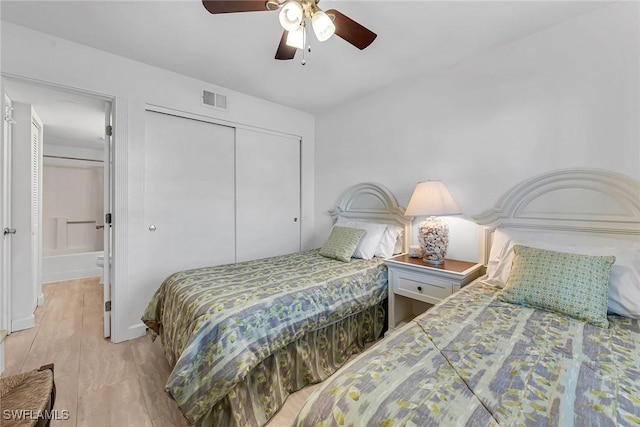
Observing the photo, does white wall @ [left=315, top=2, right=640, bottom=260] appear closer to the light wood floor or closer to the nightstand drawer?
the nightstand drawer

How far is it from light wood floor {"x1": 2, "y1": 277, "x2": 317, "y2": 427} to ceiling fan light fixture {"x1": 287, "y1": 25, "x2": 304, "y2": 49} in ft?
6.89

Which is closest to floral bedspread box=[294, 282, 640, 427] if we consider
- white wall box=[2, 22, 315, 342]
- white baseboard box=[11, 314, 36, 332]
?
white wall box=[2, 22, 315, 342]

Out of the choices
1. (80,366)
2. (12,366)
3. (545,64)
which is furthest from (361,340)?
(12,366)

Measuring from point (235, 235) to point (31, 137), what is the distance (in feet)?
7.19

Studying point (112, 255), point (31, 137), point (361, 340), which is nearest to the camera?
point (361, 340)

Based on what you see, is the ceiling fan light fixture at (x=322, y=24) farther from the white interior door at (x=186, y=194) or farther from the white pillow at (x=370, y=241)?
the white interior door at (x=186, y=194)

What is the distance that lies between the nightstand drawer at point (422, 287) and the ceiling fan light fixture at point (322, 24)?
1.74 metres

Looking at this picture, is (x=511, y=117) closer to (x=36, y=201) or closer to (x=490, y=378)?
(x=490, y=378)

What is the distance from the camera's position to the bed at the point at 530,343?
0.73 m

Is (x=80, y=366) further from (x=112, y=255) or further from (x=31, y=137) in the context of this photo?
(x=31, y=137)

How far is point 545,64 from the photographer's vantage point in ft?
6.17

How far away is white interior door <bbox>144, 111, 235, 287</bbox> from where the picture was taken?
2.48m

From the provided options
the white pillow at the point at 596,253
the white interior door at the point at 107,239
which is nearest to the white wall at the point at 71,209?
the white interior door at the point at 107,239

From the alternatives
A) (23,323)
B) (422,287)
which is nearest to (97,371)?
(23,323)
